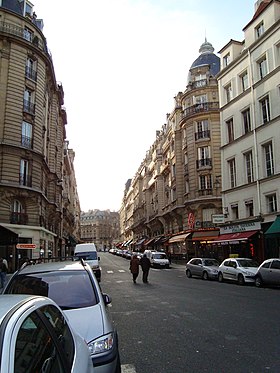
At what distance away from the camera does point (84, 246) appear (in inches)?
1129

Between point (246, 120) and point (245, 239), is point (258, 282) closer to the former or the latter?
point (245, 239)

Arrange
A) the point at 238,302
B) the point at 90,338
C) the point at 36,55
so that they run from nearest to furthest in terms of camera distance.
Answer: the point at 90,338
the point at 238,302
the point at 36,55

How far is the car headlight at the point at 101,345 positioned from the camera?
13.1 feet

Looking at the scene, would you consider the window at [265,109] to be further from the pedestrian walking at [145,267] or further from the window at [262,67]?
the pedestrian walking at [145,267]

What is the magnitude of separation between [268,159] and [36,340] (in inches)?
1021

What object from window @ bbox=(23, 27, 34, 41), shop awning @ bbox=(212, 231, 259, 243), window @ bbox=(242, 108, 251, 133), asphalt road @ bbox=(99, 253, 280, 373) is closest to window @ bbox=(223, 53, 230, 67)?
window @ bbox=(242, 108, 251, 133)

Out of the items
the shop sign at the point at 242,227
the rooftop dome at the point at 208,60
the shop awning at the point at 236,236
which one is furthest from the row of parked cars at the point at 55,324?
the rooftop dome at the point at 208,60

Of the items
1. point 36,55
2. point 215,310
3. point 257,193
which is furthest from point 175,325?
point 36,55

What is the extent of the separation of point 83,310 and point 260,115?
25392 mm

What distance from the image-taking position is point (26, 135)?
34.4m

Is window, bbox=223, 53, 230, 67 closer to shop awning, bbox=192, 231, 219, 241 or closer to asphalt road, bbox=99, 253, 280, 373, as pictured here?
shop awning, bbox=192, 231, 219, 241

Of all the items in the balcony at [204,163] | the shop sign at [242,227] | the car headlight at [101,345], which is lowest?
the car headlight at [101,345]

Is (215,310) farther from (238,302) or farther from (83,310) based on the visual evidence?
(83,310)

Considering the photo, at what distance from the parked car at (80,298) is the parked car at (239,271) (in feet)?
49.0
